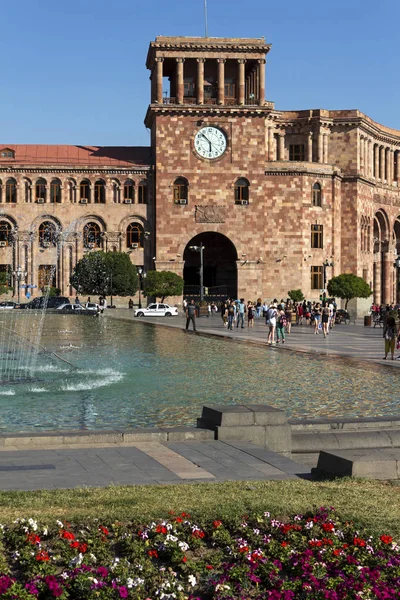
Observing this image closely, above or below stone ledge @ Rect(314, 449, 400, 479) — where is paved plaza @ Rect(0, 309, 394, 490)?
below

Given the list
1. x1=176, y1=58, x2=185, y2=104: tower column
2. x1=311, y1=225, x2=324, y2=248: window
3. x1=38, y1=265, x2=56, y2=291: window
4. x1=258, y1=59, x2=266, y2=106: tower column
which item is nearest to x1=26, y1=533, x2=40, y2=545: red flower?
x1=176, y1=58, x2=185, y2=104: tower column

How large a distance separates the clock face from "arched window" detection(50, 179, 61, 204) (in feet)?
38.7

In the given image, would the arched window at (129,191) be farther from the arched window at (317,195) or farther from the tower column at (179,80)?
the arched window at (317,195)

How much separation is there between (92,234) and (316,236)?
1842 centimetres

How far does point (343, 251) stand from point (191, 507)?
7245 cm

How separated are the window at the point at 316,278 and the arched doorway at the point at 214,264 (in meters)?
6.31

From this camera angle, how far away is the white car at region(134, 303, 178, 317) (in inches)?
2452

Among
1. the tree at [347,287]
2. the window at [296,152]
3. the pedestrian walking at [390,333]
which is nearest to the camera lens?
the pedestrian walking at [390,333]

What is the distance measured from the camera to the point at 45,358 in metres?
27.1

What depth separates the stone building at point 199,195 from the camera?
235ft

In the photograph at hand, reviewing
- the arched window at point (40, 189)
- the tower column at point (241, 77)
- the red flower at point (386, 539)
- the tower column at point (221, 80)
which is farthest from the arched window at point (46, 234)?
the red flower at point (386, 539)

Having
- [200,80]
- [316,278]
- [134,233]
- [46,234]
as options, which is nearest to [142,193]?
[134,233]

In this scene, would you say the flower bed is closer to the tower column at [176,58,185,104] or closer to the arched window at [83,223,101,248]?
the tower column at [176,58,185,104]

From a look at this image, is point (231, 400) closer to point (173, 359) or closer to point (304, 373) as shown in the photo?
point (304, 373)
